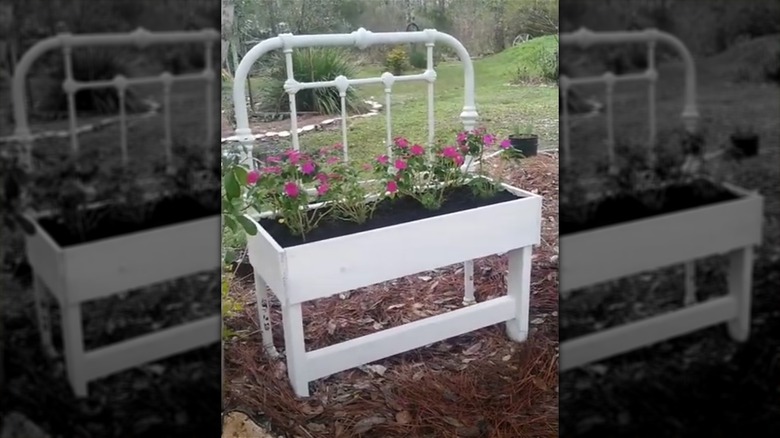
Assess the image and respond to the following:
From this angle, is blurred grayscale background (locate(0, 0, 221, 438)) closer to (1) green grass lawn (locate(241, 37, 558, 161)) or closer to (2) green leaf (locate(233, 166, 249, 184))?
(2) green leaf (locate(233, 166, 249, 184))

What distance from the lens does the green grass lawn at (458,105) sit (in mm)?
1247

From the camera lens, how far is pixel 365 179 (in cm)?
132

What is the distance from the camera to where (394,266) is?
4.32 feet

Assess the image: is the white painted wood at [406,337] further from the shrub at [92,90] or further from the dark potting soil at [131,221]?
the shrub at [92,90]

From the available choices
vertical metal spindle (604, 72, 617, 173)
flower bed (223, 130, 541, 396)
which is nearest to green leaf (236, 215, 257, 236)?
flower bed (223, 130, 541, 396)

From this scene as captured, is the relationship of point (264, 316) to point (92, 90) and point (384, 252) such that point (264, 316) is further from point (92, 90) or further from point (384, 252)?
point (92, 90)

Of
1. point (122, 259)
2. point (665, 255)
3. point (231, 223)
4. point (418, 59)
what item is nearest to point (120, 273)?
point (122, 259)

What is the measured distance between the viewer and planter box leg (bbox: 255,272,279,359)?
1285 mm

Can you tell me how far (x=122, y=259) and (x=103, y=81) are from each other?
0.24 metres

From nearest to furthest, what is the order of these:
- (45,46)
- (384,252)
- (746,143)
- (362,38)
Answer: (45,46) < (746,143) < (362,38) < (384,252)

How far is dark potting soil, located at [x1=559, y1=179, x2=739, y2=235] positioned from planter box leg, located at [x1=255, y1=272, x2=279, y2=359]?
2.14 feet

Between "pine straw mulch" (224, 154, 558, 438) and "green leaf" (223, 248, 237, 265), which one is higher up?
"green leaf" (223, 248, 237, 265)

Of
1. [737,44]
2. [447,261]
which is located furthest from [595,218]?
[447,261]

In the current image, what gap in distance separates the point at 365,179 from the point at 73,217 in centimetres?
59
